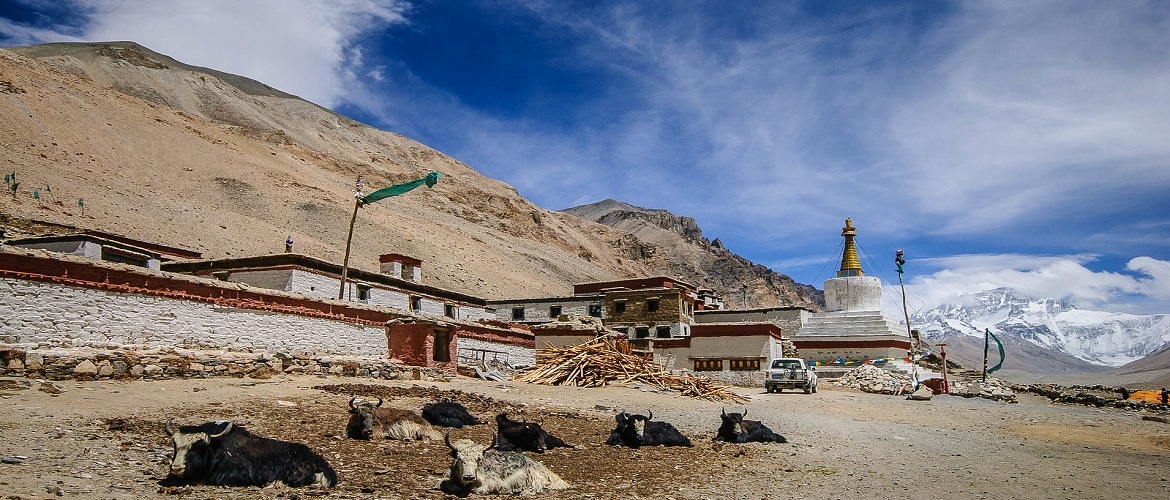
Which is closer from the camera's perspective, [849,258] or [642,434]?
[642,434]

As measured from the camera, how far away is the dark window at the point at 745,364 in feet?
92.6

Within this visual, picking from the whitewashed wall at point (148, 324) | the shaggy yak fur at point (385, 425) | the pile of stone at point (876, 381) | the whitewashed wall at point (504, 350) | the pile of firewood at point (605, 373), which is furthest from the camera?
the pile of stone at point (876, 381)

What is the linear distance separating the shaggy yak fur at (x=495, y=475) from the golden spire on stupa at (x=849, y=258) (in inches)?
1525

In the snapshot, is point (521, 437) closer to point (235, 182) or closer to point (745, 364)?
point (745, 364)

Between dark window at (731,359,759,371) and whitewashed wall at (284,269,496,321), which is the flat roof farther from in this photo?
dark window at (731,359,759,371)

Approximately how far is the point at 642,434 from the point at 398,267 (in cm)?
2858

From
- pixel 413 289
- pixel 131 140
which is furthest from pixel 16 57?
pixel 413 289

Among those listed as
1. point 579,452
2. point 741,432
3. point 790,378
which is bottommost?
point 579,452

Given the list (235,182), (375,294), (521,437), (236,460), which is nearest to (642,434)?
(521,437)

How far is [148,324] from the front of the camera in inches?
536

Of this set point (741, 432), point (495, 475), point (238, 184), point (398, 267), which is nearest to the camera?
point (495, 475)

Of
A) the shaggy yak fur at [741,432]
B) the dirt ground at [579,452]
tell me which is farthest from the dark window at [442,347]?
the shaggy yak fur at [741,432]

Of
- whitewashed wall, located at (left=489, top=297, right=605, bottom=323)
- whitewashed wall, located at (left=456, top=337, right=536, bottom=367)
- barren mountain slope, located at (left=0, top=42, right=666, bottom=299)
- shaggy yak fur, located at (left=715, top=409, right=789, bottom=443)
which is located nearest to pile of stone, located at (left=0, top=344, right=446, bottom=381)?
whitewashed wall, located at (left=456, top=337, right=536, bottom=367)

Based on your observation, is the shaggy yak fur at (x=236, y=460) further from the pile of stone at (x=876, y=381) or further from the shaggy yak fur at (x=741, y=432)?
the pile of stone at (x=876, y=381)
